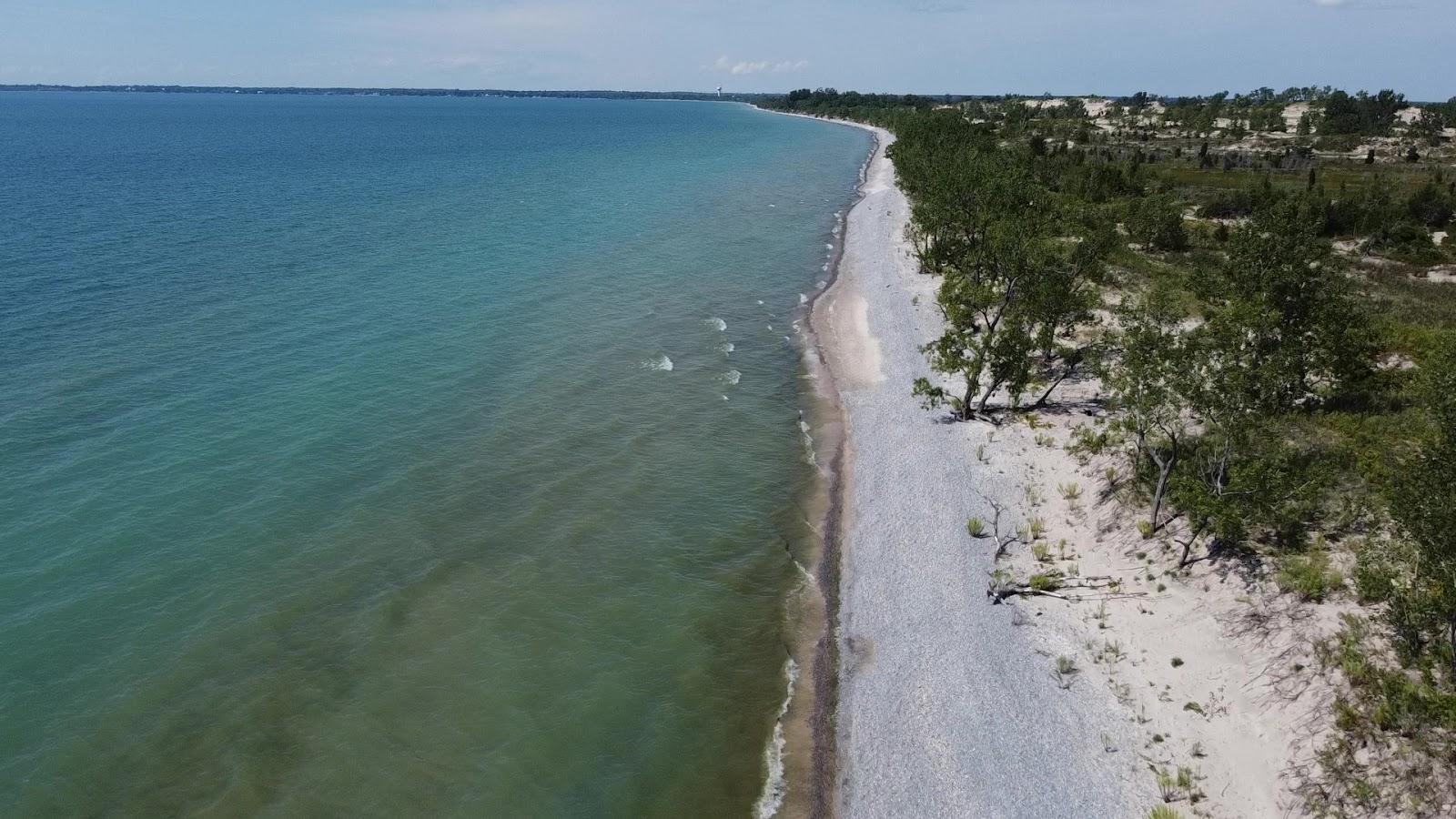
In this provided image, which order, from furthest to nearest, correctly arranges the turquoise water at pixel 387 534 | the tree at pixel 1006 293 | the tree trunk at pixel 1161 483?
the tree at pixel 1006 293, the tree trunk at pixel 1161 483, the turquoise water at pixel 387 534

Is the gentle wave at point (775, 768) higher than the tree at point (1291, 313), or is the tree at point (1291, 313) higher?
the tree at point (1291, 313)

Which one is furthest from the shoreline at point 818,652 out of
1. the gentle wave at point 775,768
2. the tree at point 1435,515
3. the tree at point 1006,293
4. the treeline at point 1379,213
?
the treeline at point 1379,213

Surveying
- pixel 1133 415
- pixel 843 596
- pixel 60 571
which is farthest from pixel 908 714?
pixel 60 571

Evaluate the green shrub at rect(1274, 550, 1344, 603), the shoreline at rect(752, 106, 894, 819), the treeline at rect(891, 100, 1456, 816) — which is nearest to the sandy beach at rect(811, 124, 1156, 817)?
the shoreline at rect(752, 106, 894, 819)

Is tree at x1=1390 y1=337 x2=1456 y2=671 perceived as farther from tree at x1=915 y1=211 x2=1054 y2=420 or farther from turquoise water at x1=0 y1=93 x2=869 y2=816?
tree at x1=915 y1=211 x2=1054 y2=420

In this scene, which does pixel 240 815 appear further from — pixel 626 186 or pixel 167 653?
pixel 626 186

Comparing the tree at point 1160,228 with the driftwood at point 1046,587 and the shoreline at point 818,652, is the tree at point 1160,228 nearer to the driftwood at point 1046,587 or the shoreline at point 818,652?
the shoreline at point 818,652

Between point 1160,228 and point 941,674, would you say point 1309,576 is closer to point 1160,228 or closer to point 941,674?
point 941,674
